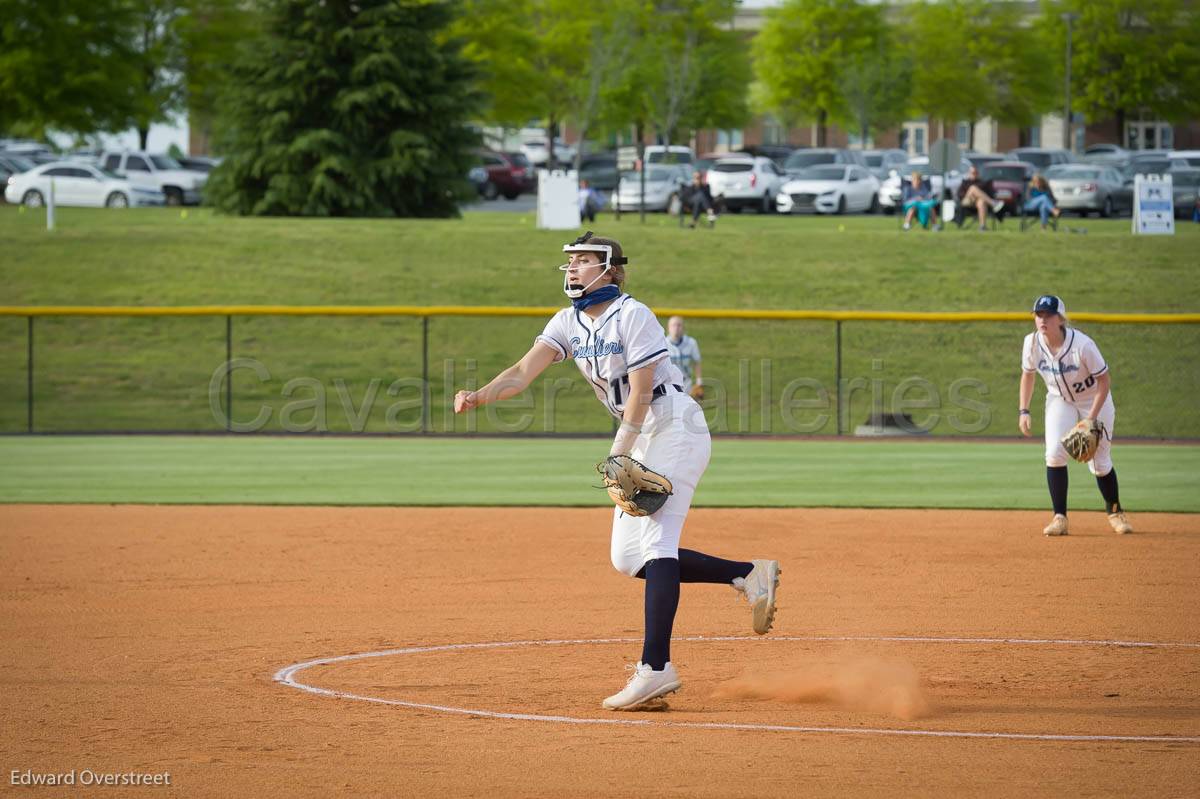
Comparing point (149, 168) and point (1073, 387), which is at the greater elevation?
point (149, 168)

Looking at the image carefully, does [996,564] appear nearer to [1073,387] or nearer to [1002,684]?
[1073,387]

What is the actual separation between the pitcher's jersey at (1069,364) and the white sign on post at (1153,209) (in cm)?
2190

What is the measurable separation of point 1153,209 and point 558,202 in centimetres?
1289

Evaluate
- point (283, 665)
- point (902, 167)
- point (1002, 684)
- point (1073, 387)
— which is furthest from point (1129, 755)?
point (902, 167)

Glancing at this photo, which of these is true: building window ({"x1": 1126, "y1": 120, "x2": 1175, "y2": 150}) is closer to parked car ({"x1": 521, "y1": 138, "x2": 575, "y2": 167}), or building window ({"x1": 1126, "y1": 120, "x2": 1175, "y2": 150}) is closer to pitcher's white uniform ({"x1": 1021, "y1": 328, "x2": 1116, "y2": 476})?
parked car ({"x1": 521, "y1": 138, "x2": 575, "y2": 167})

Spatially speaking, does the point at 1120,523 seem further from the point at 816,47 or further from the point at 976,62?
the point at 976,62

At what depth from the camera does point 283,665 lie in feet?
26.5

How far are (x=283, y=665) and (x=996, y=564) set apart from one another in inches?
230

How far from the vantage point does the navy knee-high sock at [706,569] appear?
7461 millimetres

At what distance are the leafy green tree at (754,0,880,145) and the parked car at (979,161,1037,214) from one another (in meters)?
24.2

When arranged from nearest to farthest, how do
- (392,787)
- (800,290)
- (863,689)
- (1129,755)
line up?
(392,787), (1129,755), (863,689), (800,290)

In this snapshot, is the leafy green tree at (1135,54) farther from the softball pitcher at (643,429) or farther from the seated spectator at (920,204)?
the softball pitcher at (643,429)

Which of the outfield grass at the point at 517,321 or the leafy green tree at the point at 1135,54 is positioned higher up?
the leafy green tree at the point at 1135,54

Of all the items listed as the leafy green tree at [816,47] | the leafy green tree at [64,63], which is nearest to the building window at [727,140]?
the leafy green tree at [816,47]
